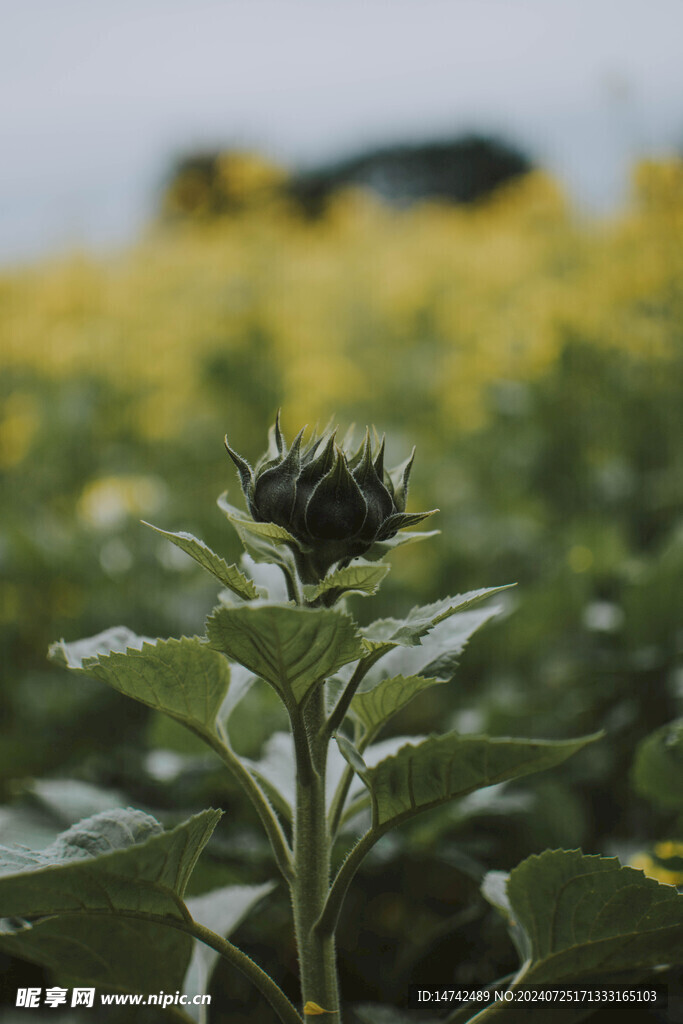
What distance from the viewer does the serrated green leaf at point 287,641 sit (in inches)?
14.3

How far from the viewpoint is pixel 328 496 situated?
0.41m

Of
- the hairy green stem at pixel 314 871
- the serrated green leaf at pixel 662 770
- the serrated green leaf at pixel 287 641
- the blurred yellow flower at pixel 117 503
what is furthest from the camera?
the blurred yellow flower at pixel 117 503

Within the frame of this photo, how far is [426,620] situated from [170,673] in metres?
0.14

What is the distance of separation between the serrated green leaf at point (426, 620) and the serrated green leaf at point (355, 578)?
0.08 ft

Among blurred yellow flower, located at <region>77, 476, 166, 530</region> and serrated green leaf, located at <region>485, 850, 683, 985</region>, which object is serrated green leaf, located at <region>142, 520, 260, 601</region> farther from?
blurred yellow flower, located at <region>77, 476, 166, 530</region>

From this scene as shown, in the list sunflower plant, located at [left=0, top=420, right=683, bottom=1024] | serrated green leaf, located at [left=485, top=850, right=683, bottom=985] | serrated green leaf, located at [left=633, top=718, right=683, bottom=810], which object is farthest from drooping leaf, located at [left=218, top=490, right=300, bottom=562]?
serrated green leaf, located at [left=633, top=718, right=683, bottom=810]

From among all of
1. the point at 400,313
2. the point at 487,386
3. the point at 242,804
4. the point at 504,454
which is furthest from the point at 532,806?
the point at 400,313

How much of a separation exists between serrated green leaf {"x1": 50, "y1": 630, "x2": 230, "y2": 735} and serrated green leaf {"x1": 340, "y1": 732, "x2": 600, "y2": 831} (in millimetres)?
84

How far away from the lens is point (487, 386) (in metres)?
2.19

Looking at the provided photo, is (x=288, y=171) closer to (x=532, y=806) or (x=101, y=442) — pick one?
(x=101, y=442)

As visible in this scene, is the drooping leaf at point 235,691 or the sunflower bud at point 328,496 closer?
the sunflower bud at point 328,496

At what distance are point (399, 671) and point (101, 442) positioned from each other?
2.00 metres

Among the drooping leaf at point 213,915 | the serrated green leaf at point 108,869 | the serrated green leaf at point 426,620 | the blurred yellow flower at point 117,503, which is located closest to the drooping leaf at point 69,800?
the drooping leaf at point 213,915

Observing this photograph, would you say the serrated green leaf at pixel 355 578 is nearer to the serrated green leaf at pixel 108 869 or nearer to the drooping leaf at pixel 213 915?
the serrated green leaf at pixel 108 869
